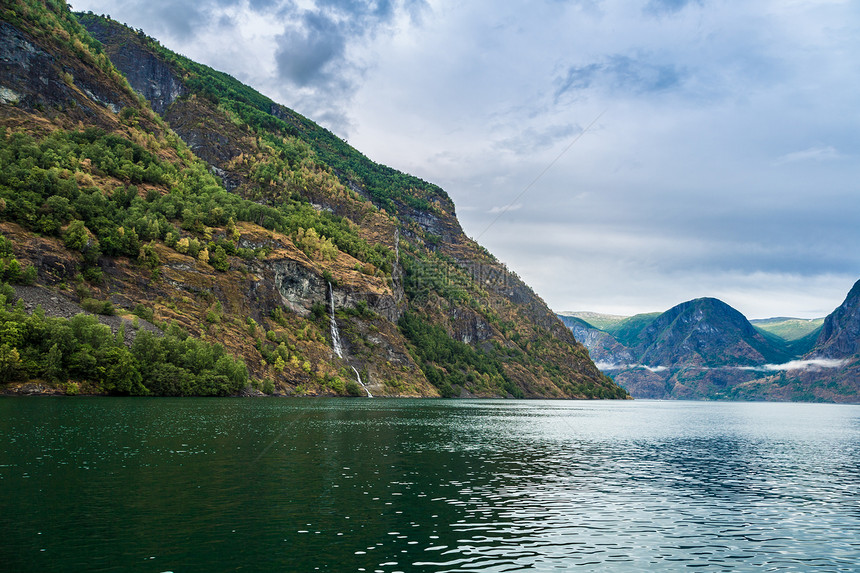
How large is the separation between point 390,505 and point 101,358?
4401 inches

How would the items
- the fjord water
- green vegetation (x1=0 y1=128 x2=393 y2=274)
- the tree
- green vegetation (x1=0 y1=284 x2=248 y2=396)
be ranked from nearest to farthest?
1. the fjord water
2. the tree
3. green vegetation (x1=0 y1=284 x2=248 y2=396)
4. green vegetation (x1=0 y1=128 x2=393 y2=274)

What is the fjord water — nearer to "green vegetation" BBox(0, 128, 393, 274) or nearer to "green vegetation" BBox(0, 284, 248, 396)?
"green vegetation" BBox(0, 284, 248, 396)

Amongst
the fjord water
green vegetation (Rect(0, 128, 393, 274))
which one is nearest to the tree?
the fjord water

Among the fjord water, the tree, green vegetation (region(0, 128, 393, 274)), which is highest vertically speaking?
green vegetation (region(0, 128, 393, 274))

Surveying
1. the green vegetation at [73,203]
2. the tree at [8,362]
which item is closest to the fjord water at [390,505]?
the tree at [8,362]

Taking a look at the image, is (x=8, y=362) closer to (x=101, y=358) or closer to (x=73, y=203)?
(x=101, y=358)

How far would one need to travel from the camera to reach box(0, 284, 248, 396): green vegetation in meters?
111

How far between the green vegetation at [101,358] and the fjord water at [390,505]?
5102 centimetres

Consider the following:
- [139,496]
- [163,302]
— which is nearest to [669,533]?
[139,496]

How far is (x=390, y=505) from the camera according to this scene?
35.1 meters

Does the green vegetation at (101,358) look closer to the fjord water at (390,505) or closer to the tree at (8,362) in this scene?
the tree at (8,362)

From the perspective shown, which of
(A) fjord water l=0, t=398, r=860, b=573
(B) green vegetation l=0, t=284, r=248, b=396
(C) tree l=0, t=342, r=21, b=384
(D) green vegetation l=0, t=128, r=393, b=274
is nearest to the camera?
(A) fjord water l=0, t=398, r=860, b=573

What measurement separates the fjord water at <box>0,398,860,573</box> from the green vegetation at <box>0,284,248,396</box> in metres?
51.0

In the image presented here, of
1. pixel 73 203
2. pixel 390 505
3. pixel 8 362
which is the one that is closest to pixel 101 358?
pixel 8 362
